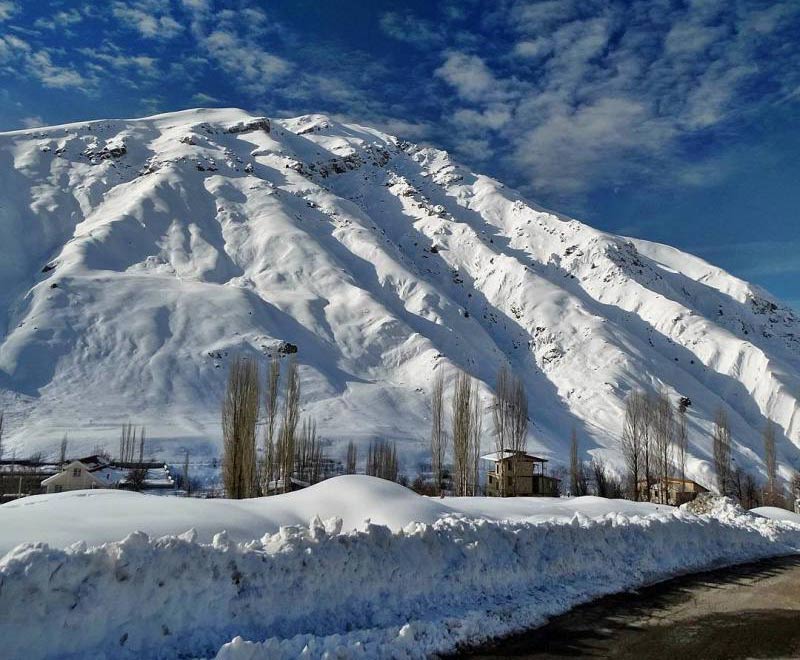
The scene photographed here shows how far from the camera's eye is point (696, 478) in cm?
7931

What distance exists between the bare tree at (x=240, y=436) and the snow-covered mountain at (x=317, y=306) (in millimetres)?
31708

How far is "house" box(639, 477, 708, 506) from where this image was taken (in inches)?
2157

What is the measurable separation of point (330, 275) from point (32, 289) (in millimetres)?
49604

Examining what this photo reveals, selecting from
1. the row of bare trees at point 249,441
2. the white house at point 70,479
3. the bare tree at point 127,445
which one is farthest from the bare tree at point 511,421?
the bare tree at point 127,445

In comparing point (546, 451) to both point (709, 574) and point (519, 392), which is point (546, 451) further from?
point (709, 574)

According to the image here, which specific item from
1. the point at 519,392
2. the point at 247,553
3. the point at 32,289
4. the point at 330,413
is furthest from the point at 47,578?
the point at 32,289

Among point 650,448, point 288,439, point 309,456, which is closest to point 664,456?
point 650,448

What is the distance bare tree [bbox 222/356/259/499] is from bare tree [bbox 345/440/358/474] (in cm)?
3024

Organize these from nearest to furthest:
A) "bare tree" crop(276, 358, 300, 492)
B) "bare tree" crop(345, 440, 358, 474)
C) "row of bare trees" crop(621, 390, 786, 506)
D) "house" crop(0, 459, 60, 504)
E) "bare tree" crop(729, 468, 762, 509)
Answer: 1. "bare tree" crop(276, 358, 300, 492)
2. "house" crop(0, 459, 60, 504)
3. "row of bare trees" crop(621, 390, 786, 506)
4. "bare tree" crop(345, 440, 358, 474)
5. "bare tree" crop(729, 468, 762, 509)

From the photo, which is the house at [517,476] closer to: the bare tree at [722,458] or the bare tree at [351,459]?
the bare tree at [351,459]

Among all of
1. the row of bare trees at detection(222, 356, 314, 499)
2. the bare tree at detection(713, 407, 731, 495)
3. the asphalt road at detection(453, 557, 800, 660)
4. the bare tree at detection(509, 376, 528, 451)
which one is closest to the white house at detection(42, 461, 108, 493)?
the row of bare trees at detection(222, 356, 314, 499)

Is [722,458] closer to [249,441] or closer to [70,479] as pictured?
[249,441]

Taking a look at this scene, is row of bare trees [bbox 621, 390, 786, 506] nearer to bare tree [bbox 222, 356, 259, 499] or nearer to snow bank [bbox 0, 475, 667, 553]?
bare tree [bbox 222, 356, 259, 499]

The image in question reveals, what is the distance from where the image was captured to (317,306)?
110562mm
